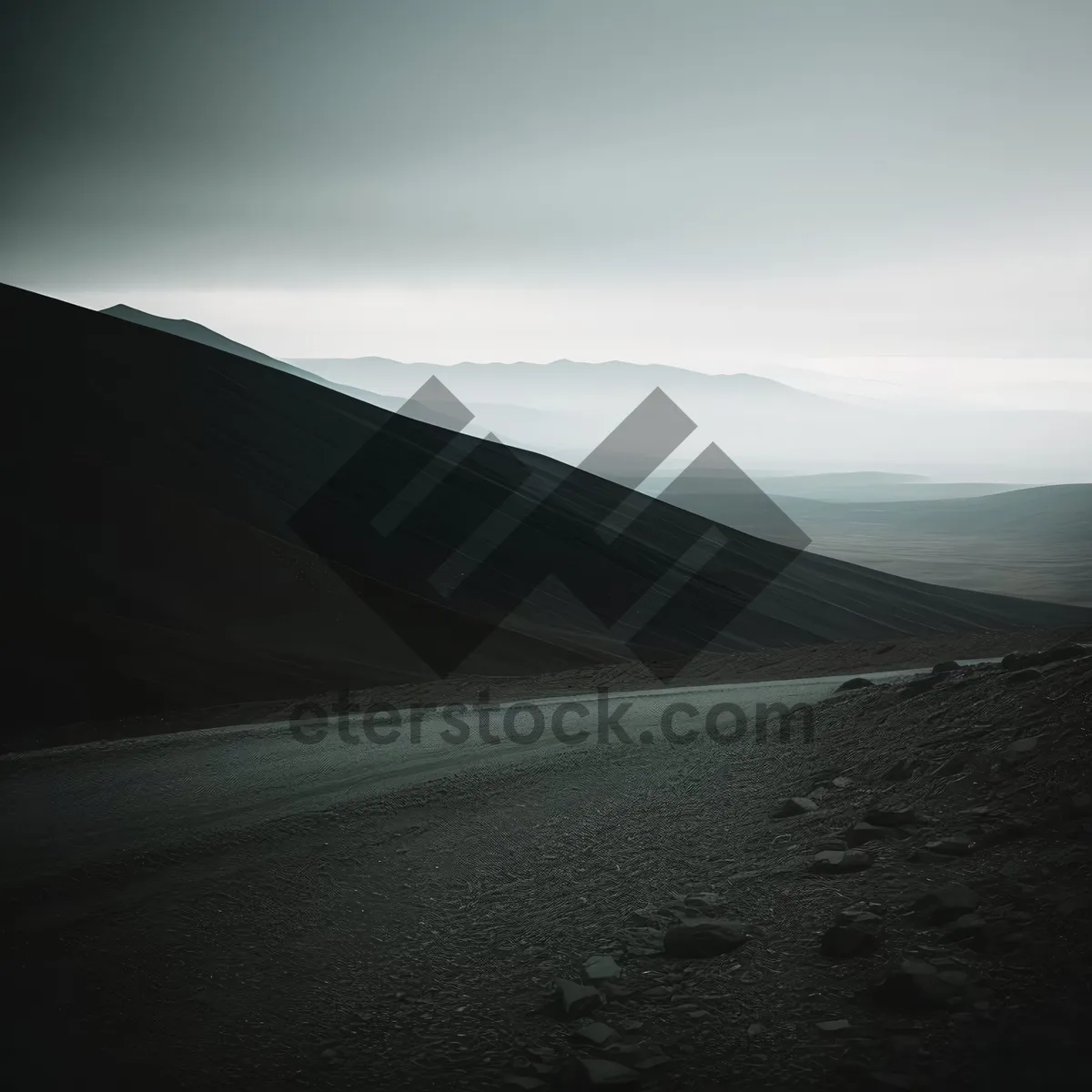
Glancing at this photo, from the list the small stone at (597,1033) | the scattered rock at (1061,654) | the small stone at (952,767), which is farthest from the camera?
the scattered rock at (1061,654)

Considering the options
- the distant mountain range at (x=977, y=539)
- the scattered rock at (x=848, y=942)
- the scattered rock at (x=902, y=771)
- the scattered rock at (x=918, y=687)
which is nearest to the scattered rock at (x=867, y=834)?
the scattered rock at (x=902, y=771)

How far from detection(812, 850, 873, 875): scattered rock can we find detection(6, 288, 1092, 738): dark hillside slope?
438 inches

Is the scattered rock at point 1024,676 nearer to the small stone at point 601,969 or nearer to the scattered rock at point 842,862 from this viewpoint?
the scattered rock at point 842,862

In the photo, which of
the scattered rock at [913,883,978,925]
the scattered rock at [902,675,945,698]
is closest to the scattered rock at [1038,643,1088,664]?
the scattered rock at [902,675,945,698]

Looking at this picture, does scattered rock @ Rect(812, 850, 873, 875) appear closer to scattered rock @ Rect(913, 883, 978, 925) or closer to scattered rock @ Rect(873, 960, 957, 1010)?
scattered rock @ Rect(913, 883, 978, 925)

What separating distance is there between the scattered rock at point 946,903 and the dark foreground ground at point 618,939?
0.02 metres

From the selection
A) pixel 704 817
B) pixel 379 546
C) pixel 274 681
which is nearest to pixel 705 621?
pixel 379 546

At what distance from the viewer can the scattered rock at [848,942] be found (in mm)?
4281

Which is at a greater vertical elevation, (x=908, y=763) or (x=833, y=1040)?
(x=908, y=763)

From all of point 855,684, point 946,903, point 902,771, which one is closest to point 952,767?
point 902,771

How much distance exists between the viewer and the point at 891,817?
221 inches

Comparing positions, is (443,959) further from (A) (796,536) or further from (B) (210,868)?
(A) (796,536)

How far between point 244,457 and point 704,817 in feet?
87.9

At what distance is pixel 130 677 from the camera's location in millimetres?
14547
